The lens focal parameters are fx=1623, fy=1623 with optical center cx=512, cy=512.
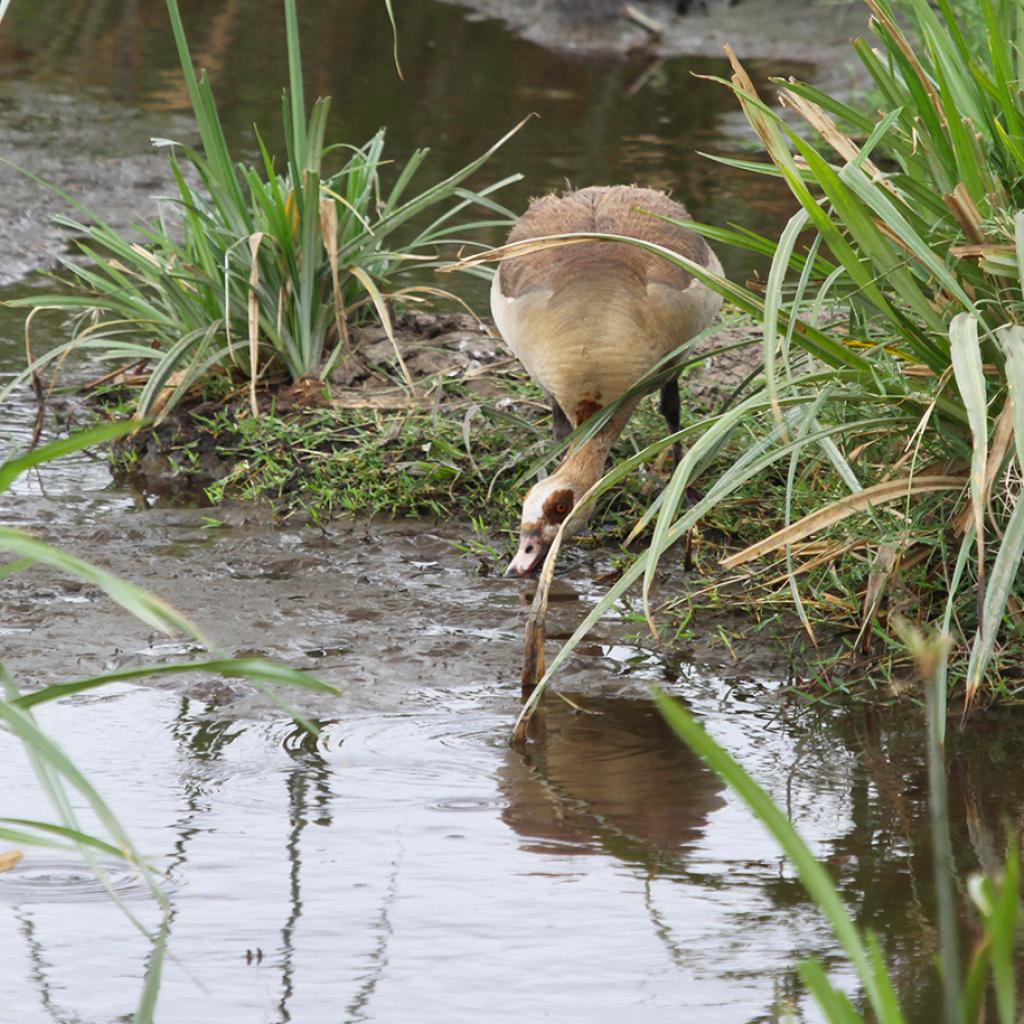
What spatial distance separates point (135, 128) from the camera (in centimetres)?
927

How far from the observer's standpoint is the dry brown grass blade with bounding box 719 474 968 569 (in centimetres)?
343

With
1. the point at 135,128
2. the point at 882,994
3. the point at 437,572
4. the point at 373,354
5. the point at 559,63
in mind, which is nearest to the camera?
the point at 882,994

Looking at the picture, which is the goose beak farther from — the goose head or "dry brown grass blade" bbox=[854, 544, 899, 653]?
"dry brown grass blade" bbox=[854, 544, 899, 653]

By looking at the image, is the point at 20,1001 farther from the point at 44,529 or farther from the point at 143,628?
the point at 44,529

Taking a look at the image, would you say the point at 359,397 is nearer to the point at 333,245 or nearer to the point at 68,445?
the point at 333,245

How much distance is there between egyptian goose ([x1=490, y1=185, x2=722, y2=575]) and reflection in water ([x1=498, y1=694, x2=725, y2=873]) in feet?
2.42

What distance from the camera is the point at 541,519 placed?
4.18m

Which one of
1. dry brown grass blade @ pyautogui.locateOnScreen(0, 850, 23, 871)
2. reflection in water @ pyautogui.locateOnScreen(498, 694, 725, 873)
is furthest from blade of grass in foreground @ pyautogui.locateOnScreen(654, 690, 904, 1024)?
reflection in water @ pyautogui.locateOnScreen(498, 694, 725, 873)

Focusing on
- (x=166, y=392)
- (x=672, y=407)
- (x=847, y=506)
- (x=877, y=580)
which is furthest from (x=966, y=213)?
(x=166, y=392)

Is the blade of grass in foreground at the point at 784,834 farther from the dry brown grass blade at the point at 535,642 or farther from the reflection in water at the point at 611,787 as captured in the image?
the dry brown grass blade at the point at 535,642

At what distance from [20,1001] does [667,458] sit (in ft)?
9.65

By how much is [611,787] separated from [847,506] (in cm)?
81

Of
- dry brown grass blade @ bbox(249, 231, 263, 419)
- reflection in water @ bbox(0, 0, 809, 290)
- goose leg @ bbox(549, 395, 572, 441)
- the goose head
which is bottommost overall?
the goose head

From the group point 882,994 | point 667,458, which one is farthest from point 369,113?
point 882,994
